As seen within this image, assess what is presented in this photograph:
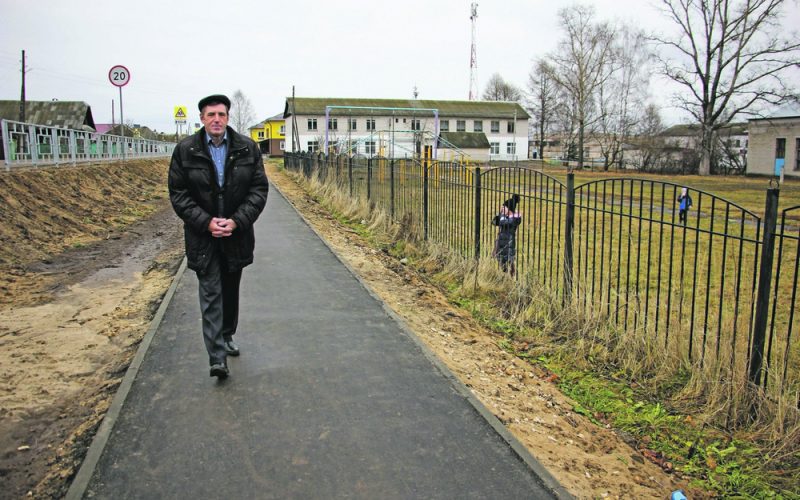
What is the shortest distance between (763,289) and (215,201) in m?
4.07

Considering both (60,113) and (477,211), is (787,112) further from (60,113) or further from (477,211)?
(60,113)

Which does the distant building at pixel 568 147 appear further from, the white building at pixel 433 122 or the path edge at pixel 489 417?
the path edge at pixel 489 417

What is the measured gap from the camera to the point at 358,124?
255ft

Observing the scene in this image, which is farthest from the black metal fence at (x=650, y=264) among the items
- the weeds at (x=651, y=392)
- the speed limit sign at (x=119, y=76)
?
the speed limit sign at (x=119, y=76)

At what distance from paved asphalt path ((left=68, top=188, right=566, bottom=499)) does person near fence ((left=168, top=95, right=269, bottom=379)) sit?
53cm

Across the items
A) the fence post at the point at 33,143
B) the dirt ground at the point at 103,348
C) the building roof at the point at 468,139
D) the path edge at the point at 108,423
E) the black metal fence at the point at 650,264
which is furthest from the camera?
the building roof at the point at 468,139

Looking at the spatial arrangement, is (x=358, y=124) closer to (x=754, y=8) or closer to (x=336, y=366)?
(x=754, y=8)

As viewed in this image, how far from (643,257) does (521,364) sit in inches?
310

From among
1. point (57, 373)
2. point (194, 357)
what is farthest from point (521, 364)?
point (57, 373)

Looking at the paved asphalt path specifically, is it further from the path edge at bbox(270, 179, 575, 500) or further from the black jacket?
the black jacket

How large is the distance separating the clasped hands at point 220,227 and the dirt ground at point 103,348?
1458 mm

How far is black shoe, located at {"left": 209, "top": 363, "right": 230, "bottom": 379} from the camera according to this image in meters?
4.89

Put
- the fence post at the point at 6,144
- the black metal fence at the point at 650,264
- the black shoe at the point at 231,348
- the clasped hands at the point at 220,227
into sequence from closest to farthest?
the black metal fence at the point at 650,264 → the clasped hands at the point at 220,227 → the black shoe at the point at 231,348 → the fence post at the point at 6,144

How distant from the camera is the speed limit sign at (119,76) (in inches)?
781
